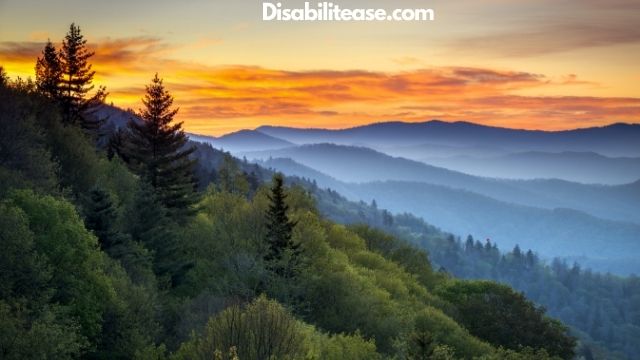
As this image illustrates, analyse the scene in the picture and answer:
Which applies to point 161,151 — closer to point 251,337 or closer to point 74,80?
point 74,80

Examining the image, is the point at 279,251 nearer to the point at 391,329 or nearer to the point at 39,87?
the point at 391,329

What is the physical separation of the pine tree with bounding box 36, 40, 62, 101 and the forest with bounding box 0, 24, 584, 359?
157 millimetres

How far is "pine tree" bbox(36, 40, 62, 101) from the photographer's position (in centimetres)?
6669

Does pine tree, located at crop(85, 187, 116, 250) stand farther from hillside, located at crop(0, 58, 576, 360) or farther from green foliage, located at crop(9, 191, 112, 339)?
green foliage, located at crop(9, 191, 112, 339)

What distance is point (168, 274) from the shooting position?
4919cm

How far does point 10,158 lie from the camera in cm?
4628

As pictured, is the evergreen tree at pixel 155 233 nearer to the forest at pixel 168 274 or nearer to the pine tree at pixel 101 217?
the forest at pixel 168 274

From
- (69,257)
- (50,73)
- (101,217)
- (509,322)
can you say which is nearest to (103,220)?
(101,217)

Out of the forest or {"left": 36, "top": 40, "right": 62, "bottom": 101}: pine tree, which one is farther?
{"left": 36, "top": 40, "right": 62, "bottom": 101}: pine tree

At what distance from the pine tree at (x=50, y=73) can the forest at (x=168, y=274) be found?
6.2 inches

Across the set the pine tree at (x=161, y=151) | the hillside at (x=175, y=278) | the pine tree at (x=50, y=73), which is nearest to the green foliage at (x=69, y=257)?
the hillside at (x=175, y=278)

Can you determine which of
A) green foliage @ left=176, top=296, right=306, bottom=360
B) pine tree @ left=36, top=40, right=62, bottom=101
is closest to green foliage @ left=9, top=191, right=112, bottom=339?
green foliage @ left=176, top=296, right=306, bottom=360

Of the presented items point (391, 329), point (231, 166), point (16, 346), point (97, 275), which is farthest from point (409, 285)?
point (231, 166)

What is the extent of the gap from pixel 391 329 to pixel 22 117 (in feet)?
109
